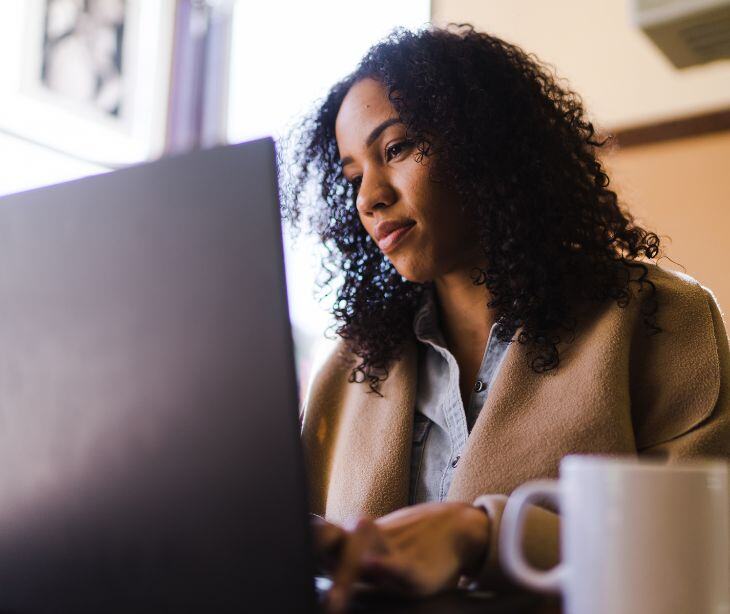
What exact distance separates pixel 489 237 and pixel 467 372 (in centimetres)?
21

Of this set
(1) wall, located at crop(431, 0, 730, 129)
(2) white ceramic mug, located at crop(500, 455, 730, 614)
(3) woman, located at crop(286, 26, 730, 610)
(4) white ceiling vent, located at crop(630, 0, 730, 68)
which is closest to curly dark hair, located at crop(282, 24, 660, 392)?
(3) woman, located at crop(286, 26, 730, 610)

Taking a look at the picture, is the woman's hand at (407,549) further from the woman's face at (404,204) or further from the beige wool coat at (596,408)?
the woman's face at (404,204)

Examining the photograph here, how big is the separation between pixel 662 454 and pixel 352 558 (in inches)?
21.6

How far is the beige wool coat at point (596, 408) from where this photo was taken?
0.85 m

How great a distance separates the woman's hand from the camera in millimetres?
446

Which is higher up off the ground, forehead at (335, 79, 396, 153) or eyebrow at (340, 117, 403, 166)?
forehead at (335, 79, 396, 153)

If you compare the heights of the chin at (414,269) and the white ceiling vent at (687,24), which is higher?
the white ceiling vent at (687,24)

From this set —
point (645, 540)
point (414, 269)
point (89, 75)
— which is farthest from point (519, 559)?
point (89, 75)

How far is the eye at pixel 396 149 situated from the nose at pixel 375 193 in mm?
34

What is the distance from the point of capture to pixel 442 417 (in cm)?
105

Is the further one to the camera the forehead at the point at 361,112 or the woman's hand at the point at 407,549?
the forehead at the point at 361,112

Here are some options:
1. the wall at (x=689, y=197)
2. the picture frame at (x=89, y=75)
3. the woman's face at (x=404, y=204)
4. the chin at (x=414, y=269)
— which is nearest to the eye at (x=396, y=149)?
the woman's face at (x=404, y=204)

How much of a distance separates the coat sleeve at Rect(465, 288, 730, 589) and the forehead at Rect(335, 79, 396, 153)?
53 cm

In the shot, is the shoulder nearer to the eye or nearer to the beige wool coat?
the beige wool coat
